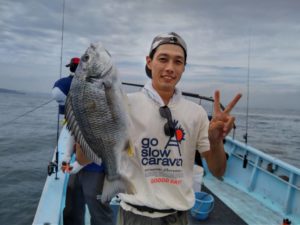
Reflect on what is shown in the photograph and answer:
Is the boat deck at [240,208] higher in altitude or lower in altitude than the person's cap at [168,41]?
lower

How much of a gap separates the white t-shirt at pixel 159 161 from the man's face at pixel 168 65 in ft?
0.63

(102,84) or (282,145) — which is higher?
(102,84)

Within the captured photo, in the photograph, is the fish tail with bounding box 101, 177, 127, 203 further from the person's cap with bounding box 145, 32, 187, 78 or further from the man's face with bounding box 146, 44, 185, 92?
the person's cap with bounding box 145, 32, 187, 78

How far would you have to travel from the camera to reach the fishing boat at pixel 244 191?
4.13m

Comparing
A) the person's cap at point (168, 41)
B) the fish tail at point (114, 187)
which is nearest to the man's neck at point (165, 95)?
the person's cap at point (168, 41)

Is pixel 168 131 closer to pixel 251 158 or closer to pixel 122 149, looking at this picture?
pixel 122 149

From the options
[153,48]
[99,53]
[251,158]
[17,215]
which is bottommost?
[17,215]

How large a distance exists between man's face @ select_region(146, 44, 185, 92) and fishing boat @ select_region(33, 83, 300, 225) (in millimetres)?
1985

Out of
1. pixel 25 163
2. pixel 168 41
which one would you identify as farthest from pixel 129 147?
pixel 25 163

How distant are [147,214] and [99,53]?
3.85ft

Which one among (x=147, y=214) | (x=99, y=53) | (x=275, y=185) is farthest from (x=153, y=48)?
(x=275, y=185)

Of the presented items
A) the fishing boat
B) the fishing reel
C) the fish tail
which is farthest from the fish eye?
the fishing reel

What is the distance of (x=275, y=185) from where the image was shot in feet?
19.2

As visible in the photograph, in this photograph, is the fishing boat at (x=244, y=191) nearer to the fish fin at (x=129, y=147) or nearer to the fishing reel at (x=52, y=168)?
the fishing reel at (x=52, y=168)
